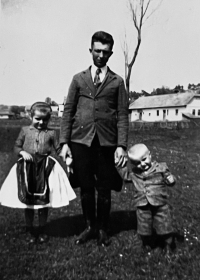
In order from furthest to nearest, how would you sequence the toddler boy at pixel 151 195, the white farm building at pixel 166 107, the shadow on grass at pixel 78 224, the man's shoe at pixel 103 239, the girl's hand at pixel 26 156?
1. the white farm building at pixel 166 107
2. the shadow on grass at pixel 78 224
3. the man's shoe at pixel 103 239
4. the girl's hand at pixel 26 156
5. the toddler boy at pixel 151 195

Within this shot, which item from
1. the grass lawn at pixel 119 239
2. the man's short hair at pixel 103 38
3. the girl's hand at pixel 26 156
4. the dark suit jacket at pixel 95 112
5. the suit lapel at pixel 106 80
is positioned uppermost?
the man's short hair at pixel 103 38

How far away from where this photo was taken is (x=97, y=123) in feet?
10.7

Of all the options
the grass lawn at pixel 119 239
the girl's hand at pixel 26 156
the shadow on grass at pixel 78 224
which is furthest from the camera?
the shadow on grass at pixel 78 224

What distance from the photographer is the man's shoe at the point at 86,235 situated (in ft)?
→ 11.3

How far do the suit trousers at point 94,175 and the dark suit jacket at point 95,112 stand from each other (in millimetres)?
96

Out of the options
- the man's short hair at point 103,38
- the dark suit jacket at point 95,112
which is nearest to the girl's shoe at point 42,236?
the dark suit jacket at point 95,112

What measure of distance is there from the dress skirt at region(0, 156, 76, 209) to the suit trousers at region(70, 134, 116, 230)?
15cm

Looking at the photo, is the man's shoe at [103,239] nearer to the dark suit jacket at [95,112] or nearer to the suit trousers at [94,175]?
the suit trousers at [94,175]

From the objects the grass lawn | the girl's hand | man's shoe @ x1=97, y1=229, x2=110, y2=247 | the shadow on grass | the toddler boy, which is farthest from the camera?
the shadow on grass

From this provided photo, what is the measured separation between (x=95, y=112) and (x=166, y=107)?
46.0 inches

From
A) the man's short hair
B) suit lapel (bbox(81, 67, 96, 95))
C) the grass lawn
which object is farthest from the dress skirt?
the man's short hair

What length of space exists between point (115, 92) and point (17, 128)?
3.70 feet

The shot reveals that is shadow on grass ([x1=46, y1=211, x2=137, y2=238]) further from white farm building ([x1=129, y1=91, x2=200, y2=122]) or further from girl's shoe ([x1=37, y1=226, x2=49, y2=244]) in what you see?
white farm building ([x1=129, y1=91, x2=200, y2=122])

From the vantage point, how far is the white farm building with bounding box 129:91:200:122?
376 cm
